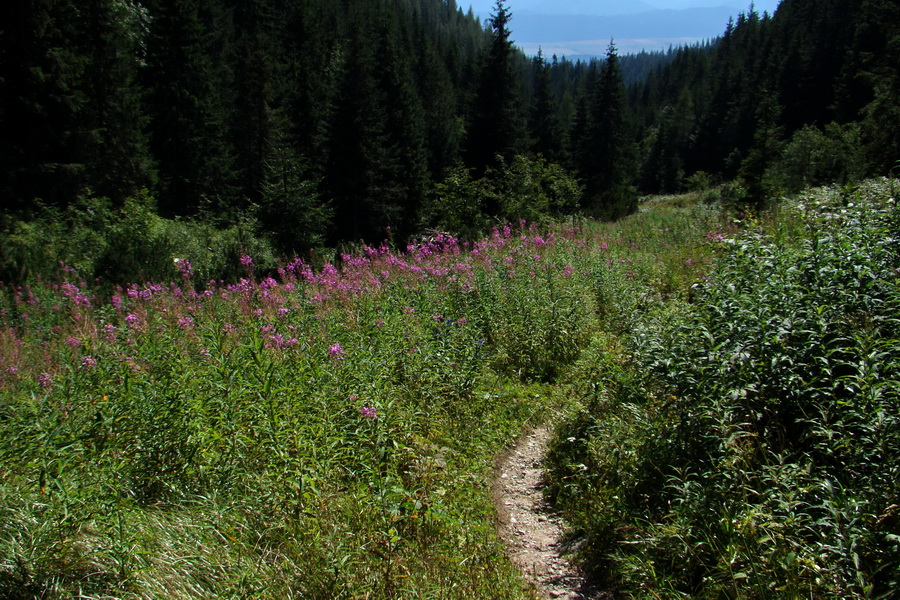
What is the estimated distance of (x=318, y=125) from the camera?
33.0m

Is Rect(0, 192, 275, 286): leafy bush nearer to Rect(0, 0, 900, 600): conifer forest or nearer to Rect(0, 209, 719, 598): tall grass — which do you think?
Rect(0, 0, 900, 600): conifer forest

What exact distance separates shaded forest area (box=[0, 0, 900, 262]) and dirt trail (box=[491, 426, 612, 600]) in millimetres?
6130

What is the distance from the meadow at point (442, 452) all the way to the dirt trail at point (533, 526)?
0.54 ft

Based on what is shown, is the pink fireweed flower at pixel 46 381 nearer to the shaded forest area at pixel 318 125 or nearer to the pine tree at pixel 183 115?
the shaded forest area at pixel 318 125

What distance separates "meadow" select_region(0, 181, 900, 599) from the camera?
2.43 meters

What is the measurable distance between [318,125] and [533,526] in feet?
111

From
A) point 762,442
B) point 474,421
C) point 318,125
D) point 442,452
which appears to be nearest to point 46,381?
point 442,452

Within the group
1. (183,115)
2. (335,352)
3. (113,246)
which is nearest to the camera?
(335,352)

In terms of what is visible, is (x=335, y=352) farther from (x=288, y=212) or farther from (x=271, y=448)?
(x=288, y=212)

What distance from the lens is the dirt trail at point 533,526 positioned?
3174 millimetres

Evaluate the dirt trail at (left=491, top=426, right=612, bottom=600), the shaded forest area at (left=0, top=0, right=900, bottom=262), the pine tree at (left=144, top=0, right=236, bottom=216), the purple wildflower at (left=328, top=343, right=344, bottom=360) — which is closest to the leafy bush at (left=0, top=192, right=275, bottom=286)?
the shaded forest area at (left=0, top=0, right=900, bottom=262)

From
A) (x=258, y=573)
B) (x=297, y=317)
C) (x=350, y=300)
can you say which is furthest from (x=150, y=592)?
(x=350, y=300)

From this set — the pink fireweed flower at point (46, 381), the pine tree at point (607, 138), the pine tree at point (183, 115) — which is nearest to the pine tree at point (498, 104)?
the pine tree at point (607, 138)

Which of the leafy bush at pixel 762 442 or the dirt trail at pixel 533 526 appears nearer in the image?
the leafy bush at pixel 762 442
